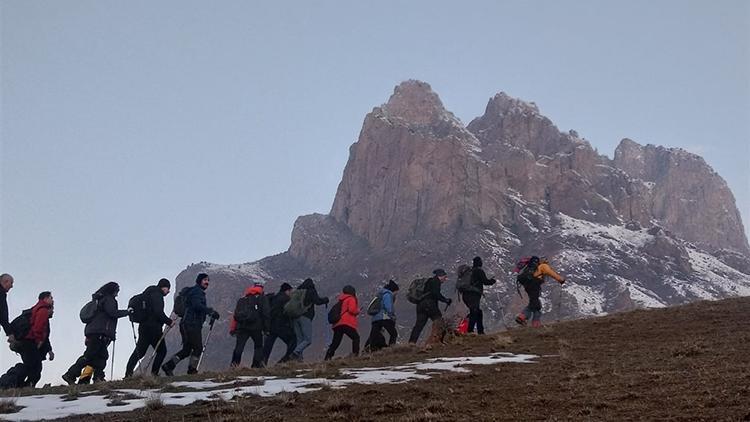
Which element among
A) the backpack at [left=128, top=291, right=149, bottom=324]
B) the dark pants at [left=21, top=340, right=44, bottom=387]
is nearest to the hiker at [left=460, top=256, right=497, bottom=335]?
the backpack at [left=128, top=291, right=149, bottom=324]

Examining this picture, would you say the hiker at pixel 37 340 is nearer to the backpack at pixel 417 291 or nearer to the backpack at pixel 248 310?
the backpack at pixel 248 310

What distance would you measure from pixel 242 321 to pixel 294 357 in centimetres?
188

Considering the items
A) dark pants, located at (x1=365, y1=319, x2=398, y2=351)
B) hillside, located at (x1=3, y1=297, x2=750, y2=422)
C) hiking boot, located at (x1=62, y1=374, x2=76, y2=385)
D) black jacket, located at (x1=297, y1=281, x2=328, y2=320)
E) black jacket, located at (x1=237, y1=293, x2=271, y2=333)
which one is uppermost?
black jacket, located at (x1=297, y1=281, x2=328, y2=320)

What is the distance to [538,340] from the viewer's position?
55.3 feet

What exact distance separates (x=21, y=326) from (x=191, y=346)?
349cm

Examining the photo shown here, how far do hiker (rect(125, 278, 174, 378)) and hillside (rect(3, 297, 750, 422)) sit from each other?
2.22 metres

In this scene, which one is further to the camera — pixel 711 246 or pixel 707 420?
pixel 711 246

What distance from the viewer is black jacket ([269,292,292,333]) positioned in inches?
714

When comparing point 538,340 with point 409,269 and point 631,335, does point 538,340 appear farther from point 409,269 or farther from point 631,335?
point 409,269

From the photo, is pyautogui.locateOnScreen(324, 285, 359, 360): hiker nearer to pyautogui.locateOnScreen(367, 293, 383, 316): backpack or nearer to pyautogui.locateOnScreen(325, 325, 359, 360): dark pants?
pyautogui.locateOnScreen(325, 325, 359, 360): dark pants

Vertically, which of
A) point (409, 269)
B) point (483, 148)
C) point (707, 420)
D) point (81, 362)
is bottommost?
point (707, 420)

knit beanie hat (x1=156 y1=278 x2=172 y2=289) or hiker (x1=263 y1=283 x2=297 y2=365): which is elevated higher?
knit beanie hat (x1=156 y1=278 x2=172 y2=289)

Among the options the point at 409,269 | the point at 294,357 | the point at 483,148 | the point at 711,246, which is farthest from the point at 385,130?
the point at 294,357

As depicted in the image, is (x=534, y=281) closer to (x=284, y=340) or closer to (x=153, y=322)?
(x=284, y=340)
